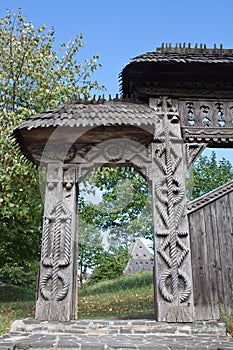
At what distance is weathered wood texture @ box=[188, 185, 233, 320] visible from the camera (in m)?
5.38

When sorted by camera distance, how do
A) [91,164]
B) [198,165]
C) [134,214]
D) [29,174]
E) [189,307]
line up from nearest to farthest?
[189,307], [91,164], [29,174], [134,214], [198,165]

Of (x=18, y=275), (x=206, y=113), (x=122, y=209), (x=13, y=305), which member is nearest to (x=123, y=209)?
(x=122, y=209)

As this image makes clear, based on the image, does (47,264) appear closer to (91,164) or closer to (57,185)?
(57,185)

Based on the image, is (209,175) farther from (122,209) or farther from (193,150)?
(193,150)

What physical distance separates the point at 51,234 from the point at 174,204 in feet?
7.00

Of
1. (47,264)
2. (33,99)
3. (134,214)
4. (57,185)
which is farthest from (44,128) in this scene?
(134,214)

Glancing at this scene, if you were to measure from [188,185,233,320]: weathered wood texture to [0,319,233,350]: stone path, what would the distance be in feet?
1.90

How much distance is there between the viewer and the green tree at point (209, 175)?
21.0 m

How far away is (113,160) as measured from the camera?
5812mm

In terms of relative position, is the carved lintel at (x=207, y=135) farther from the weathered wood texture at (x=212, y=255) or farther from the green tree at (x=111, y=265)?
the green tree at (x=111, y=265)

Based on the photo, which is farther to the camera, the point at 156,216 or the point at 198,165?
the point at 198,165

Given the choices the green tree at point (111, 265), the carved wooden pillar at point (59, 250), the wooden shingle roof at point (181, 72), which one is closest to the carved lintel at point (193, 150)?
the wooden shingle roof at point (181, 72)

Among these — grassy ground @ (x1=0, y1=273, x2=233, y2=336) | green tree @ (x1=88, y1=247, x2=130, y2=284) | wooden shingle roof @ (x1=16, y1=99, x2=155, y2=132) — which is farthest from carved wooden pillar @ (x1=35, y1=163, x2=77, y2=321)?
green tree @ (x1=88, y1=247, x2=130, y2=284)

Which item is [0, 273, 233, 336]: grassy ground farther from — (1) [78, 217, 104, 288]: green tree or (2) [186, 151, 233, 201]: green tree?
(2) [186, 151, 233, 201]: green tree
